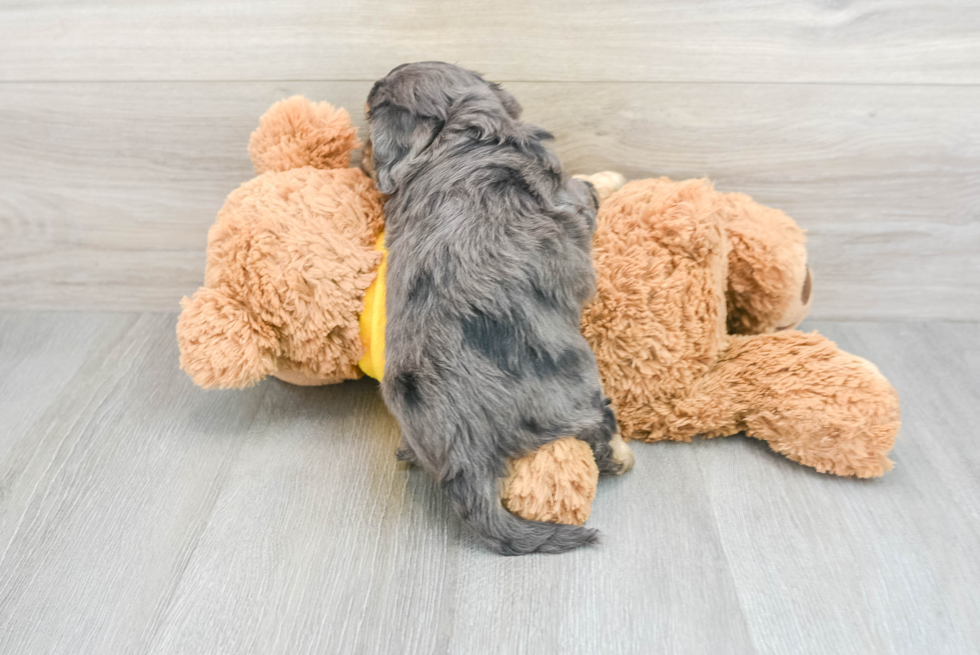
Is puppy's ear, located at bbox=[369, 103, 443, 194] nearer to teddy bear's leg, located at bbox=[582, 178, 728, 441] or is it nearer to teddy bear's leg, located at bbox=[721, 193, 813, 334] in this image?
teddy bear's leg, located at bbox=[582, 178, 728, 441]

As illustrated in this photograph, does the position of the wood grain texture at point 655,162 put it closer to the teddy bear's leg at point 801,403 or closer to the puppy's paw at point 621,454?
the teddy bear's leg at point 801,403

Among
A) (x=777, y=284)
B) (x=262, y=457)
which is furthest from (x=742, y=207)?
(x=262, y=457)

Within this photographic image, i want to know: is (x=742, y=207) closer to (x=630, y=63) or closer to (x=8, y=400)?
(x=630, y=63)

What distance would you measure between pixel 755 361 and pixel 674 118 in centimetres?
34

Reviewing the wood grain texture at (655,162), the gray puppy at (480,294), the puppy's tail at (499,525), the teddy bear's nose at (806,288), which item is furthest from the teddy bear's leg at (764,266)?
the puppy's tail at (499,525)

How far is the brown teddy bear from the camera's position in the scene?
76 centimetres

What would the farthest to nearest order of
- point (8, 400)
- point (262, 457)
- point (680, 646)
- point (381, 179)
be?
point (8, 400), point (262, 457), point (381, 179), point (680, 646)

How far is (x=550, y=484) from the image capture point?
699mm

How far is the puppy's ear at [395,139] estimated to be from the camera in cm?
73

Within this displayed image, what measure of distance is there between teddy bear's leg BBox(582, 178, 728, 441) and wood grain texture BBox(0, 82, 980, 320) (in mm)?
152

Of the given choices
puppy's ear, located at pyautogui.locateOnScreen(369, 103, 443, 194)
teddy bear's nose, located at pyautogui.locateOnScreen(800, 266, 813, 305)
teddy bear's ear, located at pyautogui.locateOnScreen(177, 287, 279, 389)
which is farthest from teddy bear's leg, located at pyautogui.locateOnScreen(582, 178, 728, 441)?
teddy bear's ear, located at pyautogui.locateOnScreen(177, 287, 279, 389)

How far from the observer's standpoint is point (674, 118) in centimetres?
93

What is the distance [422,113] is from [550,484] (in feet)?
1.33

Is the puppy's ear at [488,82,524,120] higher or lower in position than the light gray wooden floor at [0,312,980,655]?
higher
